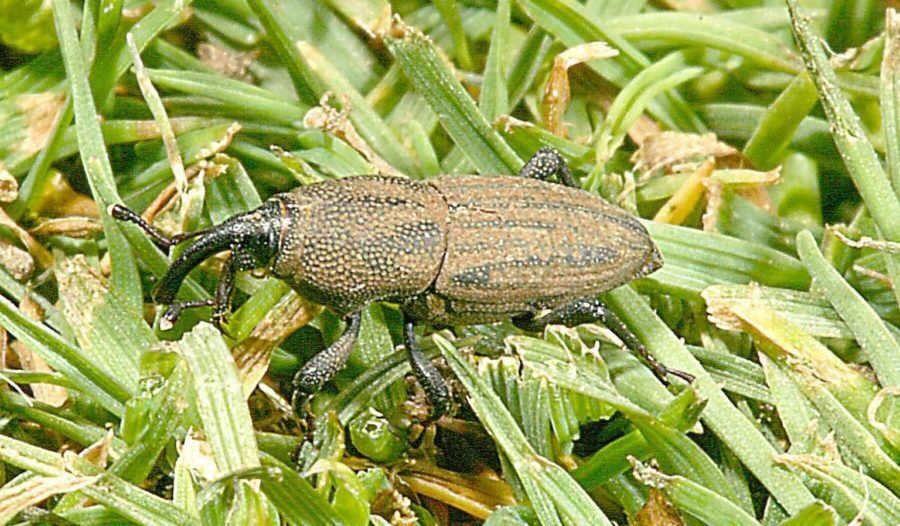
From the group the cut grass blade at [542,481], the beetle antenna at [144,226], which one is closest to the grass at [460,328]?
the cut grass blade at [542,481]

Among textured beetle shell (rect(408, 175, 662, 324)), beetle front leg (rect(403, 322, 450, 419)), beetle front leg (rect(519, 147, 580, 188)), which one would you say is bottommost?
beetle front leg (rect(403, 322, 450, 419))

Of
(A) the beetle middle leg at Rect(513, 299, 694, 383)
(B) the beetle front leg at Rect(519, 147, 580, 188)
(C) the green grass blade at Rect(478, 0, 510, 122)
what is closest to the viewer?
(A) the beetle middle leg at Rect(513, 299, 694, 383)

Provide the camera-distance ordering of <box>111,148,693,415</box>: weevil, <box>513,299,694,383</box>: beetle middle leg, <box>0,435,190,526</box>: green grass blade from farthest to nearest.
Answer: <box>513,299,694,383</box>: beetle middle leg
<box>111,148,693,415</box>: weevil
<box>0,435,190,526</box>: green grass blade

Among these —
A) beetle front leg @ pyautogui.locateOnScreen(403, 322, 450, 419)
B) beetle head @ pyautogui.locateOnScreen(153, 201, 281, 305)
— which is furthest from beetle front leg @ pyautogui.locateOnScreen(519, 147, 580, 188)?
beetle head @ pyautogui.locateOnScreen(153, 201, 281, 305)

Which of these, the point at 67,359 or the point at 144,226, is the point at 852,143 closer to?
the point at 144,226

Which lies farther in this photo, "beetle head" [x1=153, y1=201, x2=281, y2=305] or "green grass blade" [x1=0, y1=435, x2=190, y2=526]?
"beetle head" [x1=153, y1=201, x2=281, y2=305]

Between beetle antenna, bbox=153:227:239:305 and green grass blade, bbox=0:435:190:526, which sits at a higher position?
beetle antenna, bbox=153:227:239:305

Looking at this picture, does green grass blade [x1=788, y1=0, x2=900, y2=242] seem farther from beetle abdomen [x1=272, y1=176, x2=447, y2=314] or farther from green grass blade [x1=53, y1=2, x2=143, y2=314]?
green grass blade [x1=53, y1=2, x2=143, y2=314]

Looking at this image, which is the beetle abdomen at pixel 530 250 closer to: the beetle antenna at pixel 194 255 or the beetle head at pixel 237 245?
the beetle head at pixel 237 245
